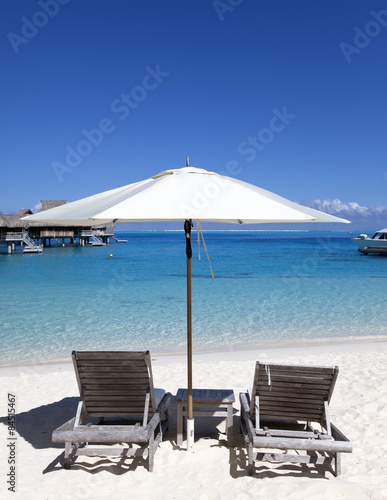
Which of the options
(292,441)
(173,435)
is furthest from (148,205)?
(173,435)

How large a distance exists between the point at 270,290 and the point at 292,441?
44.6ft

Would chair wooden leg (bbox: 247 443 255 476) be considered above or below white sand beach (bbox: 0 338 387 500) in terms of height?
above

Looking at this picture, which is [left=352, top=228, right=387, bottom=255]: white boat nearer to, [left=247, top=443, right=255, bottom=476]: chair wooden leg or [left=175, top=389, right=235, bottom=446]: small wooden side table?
[left=175, top=389, right=235, bottom=446]: small wooden side table

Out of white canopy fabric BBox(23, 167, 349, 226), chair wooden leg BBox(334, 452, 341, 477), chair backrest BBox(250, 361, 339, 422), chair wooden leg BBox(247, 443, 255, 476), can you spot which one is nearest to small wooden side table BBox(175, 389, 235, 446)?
chair backrest BBox(250, 361, 339, 422)

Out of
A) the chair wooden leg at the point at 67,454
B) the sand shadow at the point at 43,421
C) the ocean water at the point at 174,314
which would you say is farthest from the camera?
the ocean water at the point at 174,314

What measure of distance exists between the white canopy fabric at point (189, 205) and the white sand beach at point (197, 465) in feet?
6.54

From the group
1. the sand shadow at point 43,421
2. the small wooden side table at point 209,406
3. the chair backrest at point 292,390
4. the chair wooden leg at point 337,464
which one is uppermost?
the chair backrest at point 292,390

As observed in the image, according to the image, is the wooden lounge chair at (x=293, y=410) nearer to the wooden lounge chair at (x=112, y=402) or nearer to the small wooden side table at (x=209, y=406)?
the small wooden side table at (x=209, y=406)

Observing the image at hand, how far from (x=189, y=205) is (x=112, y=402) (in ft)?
6.06

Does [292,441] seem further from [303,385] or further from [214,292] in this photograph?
[214,292]

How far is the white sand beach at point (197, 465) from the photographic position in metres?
2.96

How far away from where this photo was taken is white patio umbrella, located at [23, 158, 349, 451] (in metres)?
2.89

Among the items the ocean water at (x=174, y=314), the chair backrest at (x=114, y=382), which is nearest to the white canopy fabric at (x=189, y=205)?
the chair backrest at (x=114, y=382)

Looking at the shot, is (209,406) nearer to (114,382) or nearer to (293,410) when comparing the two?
(293,410)
